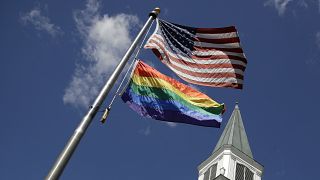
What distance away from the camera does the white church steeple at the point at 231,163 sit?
39.6 metres

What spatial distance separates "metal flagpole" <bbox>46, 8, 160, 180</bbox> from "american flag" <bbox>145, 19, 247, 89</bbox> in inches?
63.1

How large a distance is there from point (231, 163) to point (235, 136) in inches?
216

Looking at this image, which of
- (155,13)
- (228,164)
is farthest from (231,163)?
(155,13)

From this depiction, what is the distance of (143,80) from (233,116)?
39.5 metres

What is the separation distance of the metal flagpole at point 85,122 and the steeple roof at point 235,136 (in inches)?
1317

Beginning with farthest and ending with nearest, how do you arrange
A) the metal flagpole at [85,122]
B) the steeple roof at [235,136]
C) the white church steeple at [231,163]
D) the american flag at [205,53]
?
the steeple roof at [235,136] → the white church steeple at [231,163] → the american flag at [205,53] → the metal flagpole at [85,122]

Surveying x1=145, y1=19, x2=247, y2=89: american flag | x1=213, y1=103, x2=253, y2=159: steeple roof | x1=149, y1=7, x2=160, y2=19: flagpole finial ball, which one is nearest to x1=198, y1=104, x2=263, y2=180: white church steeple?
x1=213, y1=103, x2=253, y2=159: steeple roof

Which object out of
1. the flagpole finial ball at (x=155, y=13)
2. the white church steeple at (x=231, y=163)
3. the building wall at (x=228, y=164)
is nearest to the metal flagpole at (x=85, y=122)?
the flagpole finial ball at (x=155, y=13)

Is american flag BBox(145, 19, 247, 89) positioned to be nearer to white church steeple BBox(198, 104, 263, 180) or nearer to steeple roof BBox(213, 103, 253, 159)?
white church steeple BBox(198, 104, 263, 180)

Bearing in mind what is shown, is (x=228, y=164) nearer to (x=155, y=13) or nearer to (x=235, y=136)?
(x=235, y=136)

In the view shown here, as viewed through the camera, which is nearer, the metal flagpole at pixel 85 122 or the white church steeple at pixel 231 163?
the metal flagpole at pixel 85 122

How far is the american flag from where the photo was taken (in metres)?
13.0

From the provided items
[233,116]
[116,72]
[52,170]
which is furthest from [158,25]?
[233,116]

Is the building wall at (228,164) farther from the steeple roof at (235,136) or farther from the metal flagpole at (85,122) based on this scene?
the metal flagpole at (85,122)
